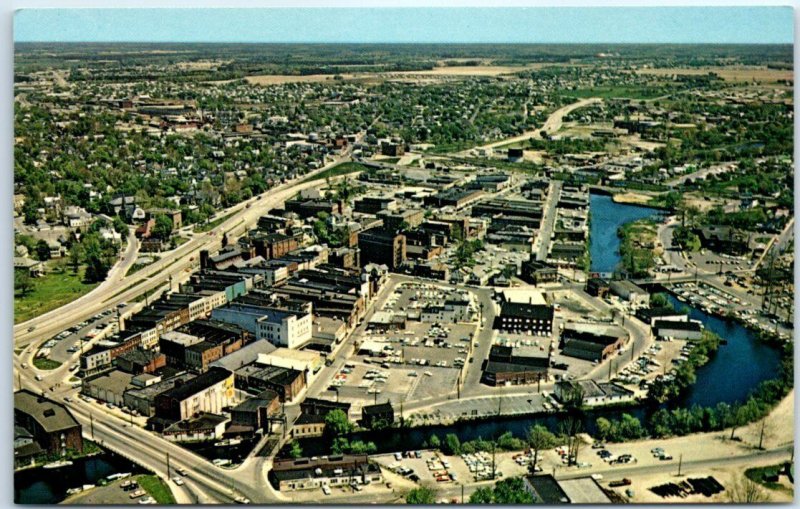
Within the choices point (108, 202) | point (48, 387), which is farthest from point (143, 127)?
point (48, 387)

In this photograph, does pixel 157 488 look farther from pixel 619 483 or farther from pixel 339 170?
pixel 339 170

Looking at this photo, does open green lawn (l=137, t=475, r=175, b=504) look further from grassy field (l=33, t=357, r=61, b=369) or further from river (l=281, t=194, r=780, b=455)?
grassy field (l=33, t=357, r=61, b=369)

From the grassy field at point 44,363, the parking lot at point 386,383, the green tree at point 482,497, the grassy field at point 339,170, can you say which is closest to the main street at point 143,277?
the grassy field at point 44,363

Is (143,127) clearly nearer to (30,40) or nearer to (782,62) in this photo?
(30,40)

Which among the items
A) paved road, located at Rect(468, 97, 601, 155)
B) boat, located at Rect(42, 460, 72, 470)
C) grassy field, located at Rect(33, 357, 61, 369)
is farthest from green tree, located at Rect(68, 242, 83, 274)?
paved road, located at Rect(468, 97, 601, 155)

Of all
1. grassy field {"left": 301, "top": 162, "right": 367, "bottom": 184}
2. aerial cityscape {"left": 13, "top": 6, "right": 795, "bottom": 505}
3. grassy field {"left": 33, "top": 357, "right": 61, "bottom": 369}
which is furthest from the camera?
grassy field {"left": 301, "top": 162, "right": 367, "bottom": 184}

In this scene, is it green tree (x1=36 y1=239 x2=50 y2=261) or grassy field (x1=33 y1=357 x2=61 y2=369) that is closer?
grassy field (x1=33 y1=357 x2=61 y2=369)
